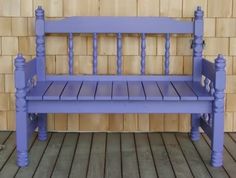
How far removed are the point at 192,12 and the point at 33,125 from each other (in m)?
1.45

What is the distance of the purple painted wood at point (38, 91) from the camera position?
2.76 meters

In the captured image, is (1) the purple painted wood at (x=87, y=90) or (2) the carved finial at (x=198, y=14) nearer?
(1) the purple painted wood at (x=87, y=90)

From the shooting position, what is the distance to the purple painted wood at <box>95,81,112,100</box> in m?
2.76

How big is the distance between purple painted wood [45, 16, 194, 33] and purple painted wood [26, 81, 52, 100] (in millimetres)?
397

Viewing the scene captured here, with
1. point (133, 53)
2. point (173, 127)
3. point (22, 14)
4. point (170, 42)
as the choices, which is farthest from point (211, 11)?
point (22, 14)

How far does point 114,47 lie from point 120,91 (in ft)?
2.02

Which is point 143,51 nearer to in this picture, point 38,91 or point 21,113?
point 38,91

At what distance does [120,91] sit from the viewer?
9.60 feet

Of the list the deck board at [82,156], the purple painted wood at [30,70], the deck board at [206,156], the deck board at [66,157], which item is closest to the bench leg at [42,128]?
the deck board at [66,157]

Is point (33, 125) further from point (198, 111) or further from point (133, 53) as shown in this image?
point (198, 111)

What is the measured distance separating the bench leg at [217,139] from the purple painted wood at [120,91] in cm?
58

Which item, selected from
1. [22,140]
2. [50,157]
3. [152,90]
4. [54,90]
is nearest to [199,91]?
[152,90]

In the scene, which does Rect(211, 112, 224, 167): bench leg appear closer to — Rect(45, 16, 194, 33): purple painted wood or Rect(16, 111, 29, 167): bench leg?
Rect(45, 16, 194, 33): purple painted wood

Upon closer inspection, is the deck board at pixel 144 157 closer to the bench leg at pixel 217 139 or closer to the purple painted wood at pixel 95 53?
the bench leg at pixel 217 139
